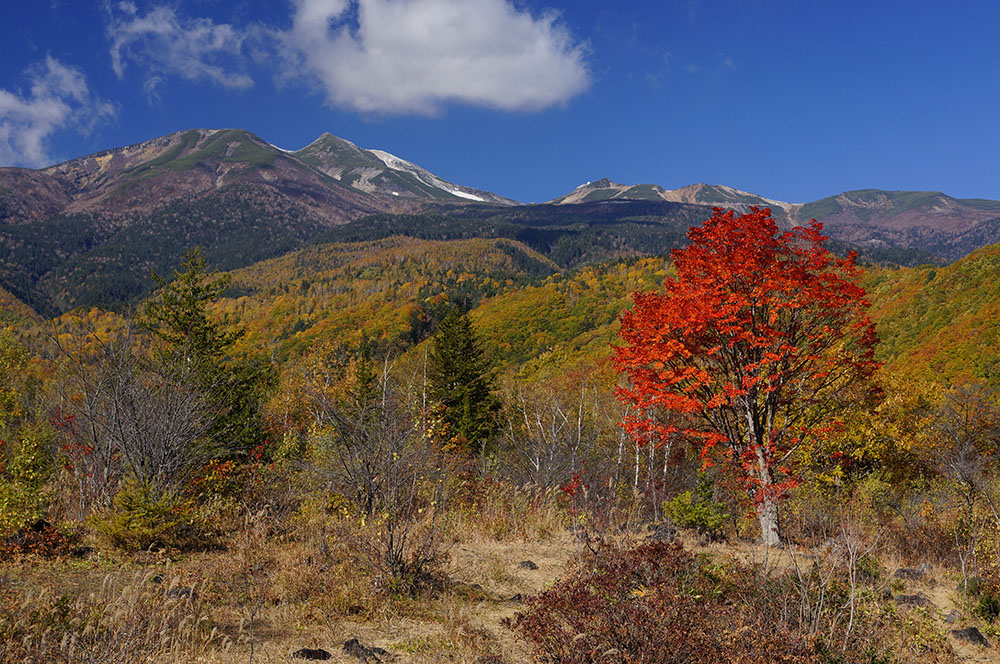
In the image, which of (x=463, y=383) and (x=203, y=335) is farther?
(x=463, y=383)

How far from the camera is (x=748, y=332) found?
9430mm

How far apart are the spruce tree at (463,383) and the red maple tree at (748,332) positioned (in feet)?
74.7

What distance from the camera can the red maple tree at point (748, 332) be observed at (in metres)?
9.79

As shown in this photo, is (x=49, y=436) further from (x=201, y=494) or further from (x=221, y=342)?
(x=201, y=494)

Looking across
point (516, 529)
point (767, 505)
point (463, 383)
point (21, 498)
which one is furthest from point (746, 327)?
point (463, 383)

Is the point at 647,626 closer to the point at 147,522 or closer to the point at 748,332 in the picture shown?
the point at 748,332

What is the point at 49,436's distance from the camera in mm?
19688

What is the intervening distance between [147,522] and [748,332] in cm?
962

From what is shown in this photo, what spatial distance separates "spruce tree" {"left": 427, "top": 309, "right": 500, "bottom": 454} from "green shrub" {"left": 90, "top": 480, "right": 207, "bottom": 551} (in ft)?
78.4

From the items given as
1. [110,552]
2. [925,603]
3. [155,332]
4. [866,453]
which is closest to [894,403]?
[866,453]

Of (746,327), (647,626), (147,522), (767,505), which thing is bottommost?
(767,505)

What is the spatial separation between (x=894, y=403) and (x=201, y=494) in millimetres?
26454

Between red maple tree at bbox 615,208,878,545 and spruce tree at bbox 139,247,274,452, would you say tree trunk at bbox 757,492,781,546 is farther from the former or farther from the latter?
spruce tree at bbox 139,247,274,452

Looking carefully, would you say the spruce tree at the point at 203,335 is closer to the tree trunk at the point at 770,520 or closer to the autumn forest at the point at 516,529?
the autumn forest at the point at 516,529
